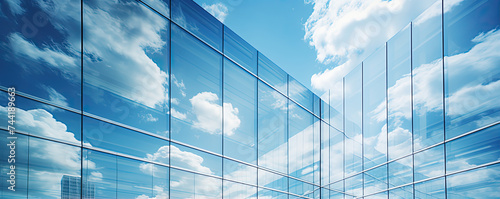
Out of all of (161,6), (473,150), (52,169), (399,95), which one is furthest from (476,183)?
(52,169)

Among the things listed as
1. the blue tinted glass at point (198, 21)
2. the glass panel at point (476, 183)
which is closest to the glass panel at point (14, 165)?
the blue tinted glass at point (198, 21)

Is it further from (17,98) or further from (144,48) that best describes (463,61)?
(17,98)

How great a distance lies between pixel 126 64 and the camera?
8367mm

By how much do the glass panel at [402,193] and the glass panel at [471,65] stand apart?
2.86 m

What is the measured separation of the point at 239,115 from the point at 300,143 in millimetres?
5048

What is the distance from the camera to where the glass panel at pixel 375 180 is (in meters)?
13.6

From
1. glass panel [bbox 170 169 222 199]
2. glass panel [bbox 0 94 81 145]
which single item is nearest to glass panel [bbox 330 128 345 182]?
glass panel [bbox 170 169 222 199]

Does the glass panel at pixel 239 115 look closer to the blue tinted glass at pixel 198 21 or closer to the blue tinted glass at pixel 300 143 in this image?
the blue tinted glass at pixel 198 21

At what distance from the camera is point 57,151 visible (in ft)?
21.6

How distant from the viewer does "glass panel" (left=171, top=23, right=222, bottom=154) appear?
9461mm

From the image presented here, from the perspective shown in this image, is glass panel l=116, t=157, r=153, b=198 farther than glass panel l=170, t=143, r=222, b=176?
No

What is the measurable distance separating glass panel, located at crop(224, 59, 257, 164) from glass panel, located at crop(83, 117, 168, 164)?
2.85 m

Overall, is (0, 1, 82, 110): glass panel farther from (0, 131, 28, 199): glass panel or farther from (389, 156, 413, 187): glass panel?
(389, 156, 413, 187): glass panel

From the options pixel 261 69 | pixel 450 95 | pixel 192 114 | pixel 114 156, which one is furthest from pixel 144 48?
pixel 450 95
